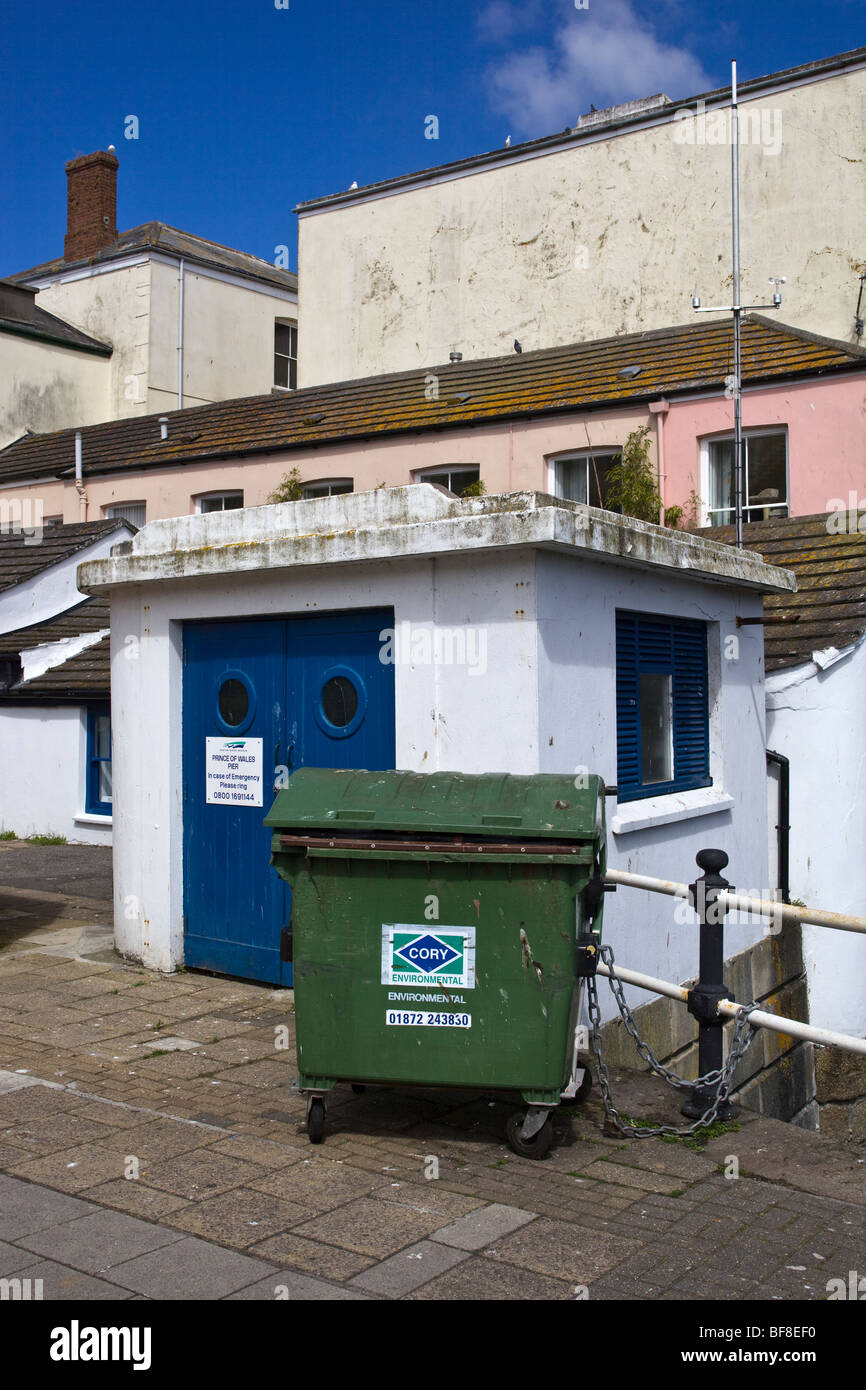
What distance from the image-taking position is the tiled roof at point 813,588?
10188 millimetres

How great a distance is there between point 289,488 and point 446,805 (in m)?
14.0

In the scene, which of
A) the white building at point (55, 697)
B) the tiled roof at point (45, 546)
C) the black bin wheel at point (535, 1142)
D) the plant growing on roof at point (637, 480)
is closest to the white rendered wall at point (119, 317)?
the tiled roof at point (45, 546)

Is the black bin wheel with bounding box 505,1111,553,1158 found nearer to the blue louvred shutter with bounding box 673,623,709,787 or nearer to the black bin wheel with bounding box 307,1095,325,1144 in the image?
the black bin wheel with bounding box 307,1095,325,1144

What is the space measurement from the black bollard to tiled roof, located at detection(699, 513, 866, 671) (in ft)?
14.6

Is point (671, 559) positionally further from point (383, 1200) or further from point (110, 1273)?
point (110, 1273)

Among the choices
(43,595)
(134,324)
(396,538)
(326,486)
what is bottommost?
(396,538)

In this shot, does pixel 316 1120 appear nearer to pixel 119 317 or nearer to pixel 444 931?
pixel 444 931

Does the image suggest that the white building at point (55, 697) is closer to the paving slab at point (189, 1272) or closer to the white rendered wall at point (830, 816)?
the white rendered wall at point (830, 816)

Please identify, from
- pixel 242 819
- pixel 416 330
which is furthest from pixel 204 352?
pixel 242 819

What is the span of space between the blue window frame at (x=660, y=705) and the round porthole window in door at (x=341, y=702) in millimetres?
1606

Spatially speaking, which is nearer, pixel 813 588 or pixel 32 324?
pixel 813 588

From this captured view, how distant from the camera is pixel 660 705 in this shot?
841cm

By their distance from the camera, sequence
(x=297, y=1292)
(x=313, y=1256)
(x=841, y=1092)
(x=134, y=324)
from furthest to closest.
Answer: (x=134, y=324) < (x=841, y=1092) < (x=313, y=1256) < (x=297, y=1292)

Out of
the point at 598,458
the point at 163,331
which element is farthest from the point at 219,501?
the point at 163,331
